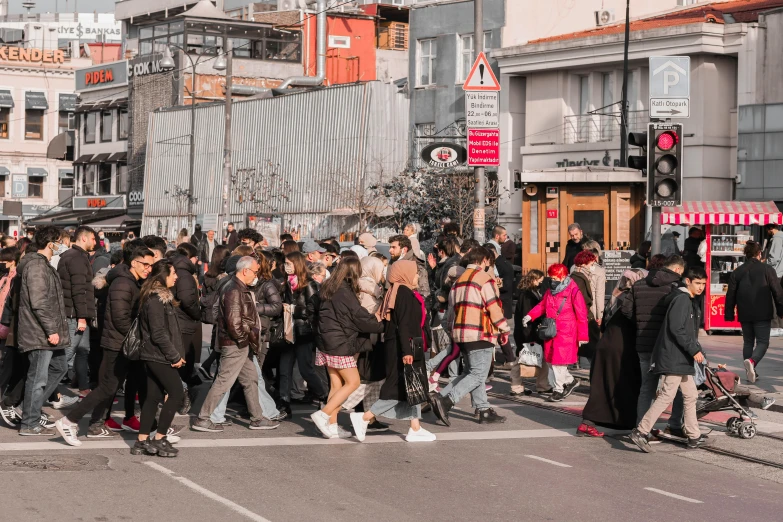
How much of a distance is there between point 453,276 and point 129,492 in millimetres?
6760

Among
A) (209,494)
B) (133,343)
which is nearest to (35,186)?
(133,343)

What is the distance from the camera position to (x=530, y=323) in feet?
49.4

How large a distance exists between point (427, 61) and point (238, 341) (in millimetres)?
33196

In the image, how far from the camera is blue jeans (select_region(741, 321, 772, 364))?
16.7m

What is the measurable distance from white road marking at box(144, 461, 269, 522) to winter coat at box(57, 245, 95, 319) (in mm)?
3755

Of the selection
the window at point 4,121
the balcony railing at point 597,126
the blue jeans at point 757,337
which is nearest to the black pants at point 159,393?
the blue jeans at point 757,337

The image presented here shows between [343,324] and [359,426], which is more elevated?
[343,324]

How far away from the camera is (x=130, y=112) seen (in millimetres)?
65000

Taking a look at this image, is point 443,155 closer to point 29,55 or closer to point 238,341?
point 238,341

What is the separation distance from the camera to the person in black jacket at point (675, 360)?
452 inches

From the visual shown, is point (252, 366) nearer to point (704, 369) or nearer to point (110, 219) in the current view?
point (704, 369)

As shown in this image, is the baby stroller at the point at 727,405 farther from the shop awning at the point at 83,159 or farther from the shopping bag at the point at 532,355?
the shop awning at the point at 83,159

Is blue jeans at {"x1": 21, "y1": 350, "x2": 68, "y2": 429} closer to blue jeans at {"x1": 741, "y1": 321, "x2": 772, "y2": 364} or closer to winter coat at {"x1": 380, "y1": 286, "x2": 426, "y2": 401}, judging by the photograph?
winter coat at {"x1": 380, "y1": 286, "x2": 426, "y2": 401}

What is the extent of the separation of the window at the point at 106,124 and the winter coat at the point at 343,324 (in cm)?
Result: 5811
